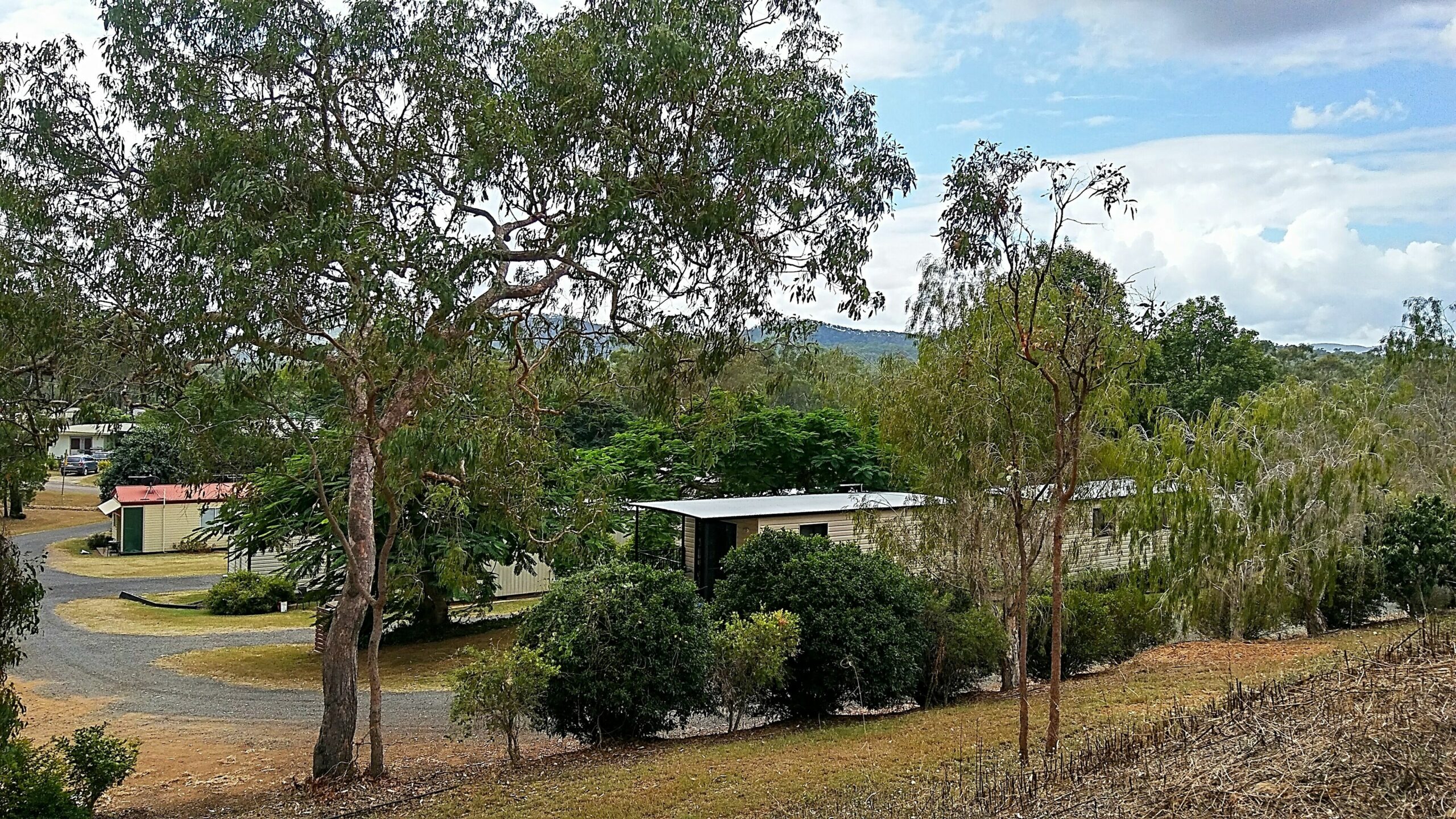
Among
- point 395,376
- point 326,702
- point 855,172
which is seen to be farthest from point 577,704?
point 855,172

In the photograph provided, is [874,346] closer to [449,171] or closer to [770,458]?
[770,458]

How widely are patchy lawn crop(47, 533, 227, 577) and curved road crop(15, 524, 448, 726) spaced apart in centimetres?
545

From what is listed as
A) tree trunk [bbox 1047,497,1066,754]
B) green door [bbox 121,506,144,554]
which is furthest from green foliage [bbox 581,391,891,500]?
tree trunk [bbox 1047,497,1066,754]

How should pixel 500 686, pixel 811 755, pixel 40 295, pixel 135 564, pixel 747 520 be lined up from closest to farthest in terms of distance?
1. pixel 40 295
2. pixel 811 755
3. pixel 500 686
4. pixel 747 520
5. pixel 135 564

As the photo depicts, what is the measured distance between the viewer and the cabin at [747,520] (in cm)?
1645

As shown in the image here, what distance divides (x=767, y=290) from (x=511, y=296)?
2.23 metres

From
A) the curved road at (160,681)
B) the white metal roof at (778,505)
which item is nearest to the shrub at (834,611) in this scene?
the white metal roof at (778,505)

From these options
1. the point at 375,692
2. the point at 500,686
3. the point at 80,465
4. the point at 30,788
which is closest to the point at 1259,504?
the point at 500,686

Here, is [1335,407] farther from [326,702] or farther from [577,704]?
[326,702]

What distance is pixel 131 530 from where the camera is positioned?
31.8m

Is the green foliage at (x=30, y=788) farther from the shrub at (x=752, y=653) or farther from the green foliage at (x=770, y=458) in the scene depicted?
the green foliage at (x=770, y=458)

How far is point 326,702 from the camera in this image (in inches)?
394

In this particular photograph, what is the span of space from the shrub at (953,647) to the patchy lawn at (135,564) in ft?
77.6

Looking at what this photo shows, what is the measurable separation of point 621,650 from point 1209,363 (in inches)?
1085
